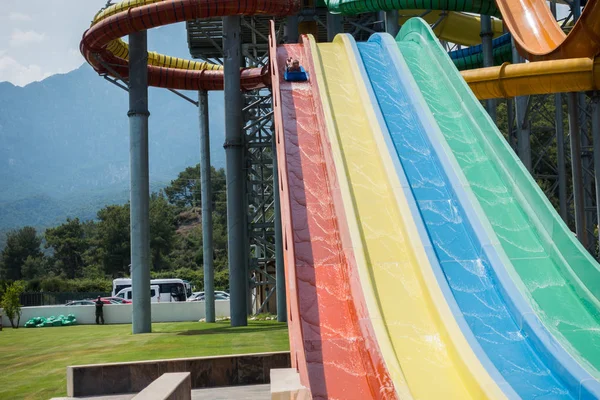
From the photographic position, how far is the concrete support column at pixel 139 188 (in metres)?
19.3

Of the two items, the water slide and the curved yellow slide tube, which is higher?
the curved yellow slide tube

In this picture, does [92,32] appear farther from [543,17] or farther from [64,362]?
[543,17]

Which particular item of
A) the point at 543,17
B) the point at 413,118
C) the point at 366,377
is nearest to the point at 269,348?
the point at 413,118

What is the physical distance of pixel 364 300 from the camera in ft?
28.2

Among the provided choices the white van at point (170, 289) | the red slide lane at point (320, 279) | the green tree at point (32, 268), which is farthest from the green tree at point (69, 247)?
the red slide lane at point (320, 279)

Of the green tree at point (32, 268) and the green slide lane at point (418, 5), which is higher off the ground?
the green slide lane at point (418, 5)

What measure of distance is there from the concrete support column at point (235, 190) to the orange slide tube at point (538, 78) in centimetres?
667

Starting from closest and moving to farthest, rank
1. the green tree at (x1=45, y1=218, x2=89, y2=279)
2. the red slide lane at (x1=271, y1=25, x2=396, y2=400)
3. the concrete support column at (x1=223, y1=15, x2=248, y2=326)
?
the red slide lane at (x1=271, y1=25, x2=396, y2=400)
the concrete support column at (x1=223, y1=15, x2=248, y2=326)
the green tree at (x1=45, y1=218, x2=89, y2=279)

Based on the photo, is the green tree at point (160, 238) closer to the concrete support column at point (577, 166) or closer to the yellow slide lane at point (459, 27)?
the yellow slide lane at point (459, 27)

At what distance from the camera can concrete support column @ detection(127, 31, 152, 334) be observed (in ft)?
63.4

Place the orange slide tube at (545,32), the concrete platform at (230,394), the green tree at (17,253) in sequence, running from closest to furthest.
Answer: the concrete platform at (230,394)
the orange slide tube at (545,32)
the green tree at (17,253)

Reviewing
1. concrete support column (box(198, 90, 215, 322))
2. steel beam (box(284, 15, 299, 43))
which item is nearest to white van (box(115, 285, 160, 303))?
concrete support column (box(198, 90, 215, 322))

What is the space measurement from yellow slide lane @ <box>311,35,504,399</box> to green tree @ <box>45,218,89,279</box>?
73494mm

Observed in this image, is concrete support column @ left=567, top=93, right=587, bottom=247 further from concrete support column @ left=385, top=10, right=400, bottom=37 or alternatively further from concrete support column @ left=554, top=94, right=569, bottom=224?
concrete support column @ left=385, top=10, right=400, bottom=37
